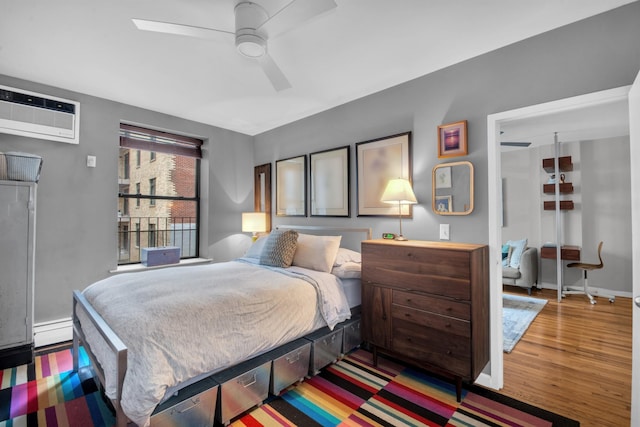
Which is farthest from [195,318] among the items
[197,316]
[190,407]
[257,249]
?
[257,249]

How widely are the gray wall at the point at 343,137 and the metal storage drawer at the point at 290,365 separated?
4.54 ft

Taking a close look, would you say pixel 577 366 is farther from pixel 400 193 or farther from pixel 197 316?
pixel 197 316

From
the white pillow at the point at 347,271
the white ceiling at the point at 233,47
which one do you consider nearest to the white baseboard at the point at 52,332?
the white ceiling at the point at 233,47

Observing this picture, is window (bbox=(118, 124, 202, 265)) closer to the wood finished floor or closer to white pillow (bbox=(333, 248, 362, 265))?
white pillow (bbox=(333, 248, 362, 265))

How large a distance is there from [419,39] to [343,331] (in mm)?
2405

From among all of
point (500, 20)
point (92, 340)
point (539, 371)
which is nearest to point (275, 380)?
point (92, 340)

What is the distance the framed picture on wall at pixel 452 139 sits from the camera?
2.44 meters

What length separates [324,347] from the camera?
2.45m

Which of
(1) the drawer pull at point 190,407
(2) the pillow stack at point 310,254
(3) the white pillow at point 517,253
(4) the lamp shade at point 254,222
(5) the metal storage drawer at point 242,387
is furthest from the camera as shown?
(3) the white pillow at point 517,253

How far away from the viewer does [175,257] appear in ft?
12.7

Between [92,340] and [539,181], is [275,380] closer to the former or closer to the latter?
[92,340]

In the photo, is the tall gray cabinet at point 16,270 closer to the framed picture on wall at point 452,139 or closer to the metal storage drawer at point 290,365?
the metal storage drawer at point 290,365

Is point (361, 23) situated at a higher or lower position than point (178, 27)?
higher

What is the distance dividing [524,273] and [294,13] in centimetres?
507
